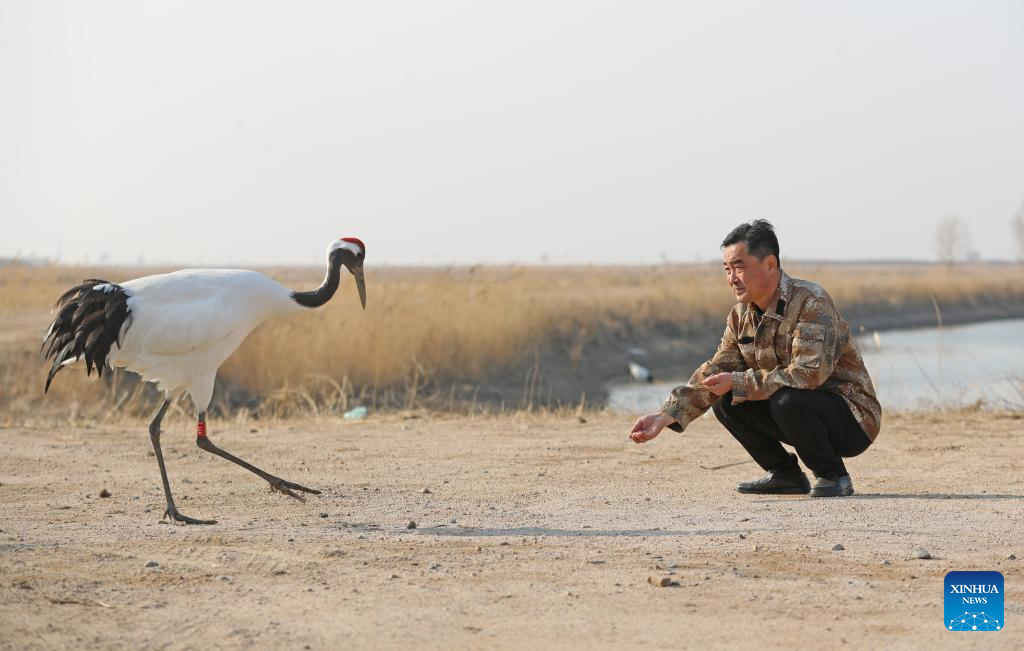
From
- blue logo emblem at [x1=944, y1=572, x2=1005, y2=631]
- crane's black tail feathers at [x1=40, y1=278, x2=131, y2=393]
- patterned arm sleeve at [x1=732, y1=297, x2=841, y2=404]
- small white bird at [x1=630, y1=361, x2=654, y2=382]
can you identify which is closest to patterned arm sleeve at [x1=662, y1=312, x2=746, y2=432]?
patterned arm sleeve at [x1=732, y1=297, x2=841, y2=404]

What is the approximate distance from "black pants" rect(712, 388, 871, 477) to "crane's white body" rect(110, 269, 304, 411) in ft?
9.65

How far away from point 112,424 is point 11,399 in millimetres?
3212

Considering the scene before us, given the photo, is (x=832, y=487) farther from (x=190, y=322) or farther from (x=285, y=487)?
(x=190, y=322)

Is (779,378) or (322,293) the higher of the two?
(322,293)

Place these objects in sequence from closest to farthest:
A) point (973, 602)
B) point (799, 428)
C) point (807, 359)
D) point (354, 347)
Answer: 1. point (973, 602)
2. point (807, 359)
3. point (799, 428)
4. point (354, 347)

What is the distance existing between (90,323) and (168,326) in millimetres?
474

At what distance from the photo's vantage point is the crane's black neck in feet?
24.5

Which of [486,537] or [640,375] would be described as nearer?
[486,537]

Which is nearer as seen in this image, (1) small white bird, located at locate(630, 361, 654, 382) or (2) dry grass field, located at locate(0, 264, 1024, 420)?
(2) dry grass field, located at locate(0, 264, 1024, 420)

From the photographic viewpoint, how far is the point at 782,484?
6.57m

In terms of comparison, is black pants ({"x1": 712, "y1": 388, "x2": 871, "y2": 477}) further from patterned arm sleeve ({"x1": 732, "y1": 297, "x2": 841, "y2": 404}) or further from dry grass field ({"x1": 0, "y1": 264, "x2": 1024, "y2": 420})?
dry grass field ({"x1": 0, "y1": 264, "x2": 1024, "y2": 420})

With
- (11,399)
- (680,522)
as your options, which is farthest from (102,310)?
(11,399)

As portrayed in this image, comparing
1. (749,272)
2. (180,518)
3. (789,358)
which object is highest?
(749,272)

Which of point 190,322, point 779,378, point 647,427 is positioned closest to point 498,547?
point 647,427
